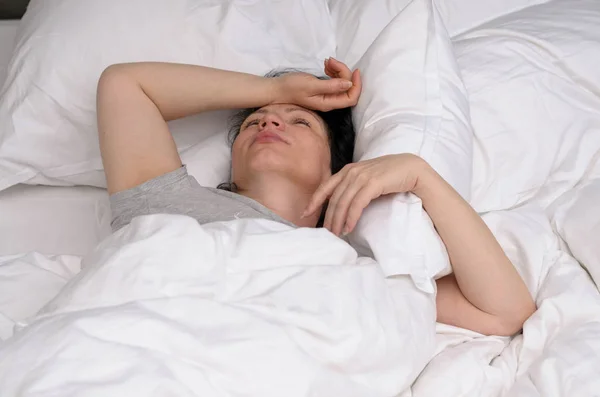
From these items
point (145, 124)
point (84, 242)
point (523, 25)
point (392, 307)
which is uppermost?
point (523, 25)

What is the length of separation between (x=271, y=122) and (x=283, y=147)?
62mm

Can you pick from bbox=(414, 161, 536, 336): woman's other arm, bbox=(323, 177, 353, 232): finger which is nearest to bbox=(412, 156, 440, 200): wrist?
bbox=(414, 161, 536, 336): woman's other arm

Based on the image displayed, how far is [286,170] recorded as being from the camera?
4.23 ft

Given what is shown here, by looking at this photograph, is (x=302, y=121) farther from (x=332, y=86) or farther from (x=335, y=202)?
(x=335, y=202)

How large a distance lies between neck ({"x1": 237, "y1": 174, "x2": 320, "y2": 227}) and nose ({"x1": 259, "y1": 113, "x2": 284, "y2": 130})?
0.09 m

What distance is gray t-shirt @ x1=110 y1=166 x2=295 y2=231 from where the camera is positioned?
1.22 metres

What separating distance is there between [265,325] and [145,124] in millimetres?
542

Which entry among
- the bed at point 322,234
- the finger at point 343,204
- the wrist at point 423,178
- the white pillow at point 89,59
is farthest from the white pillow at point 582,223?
the white pillow at point 89,59

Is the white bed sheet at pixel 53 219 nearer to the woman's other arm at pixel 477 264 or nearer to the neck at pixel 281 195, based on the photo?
the neck at pixel 281 195

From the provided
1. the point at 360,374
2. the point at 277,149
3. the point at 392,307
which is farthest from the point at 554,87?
the point at 360,374

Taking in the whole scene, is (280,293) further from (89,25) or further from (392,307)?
(89,25)

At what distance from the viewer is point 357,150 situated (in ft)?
4.44

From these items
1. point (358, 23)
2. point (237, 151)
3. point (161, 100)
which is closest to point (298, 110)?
point (237, 151)

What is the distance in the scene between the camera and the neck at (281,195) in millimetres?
1306
